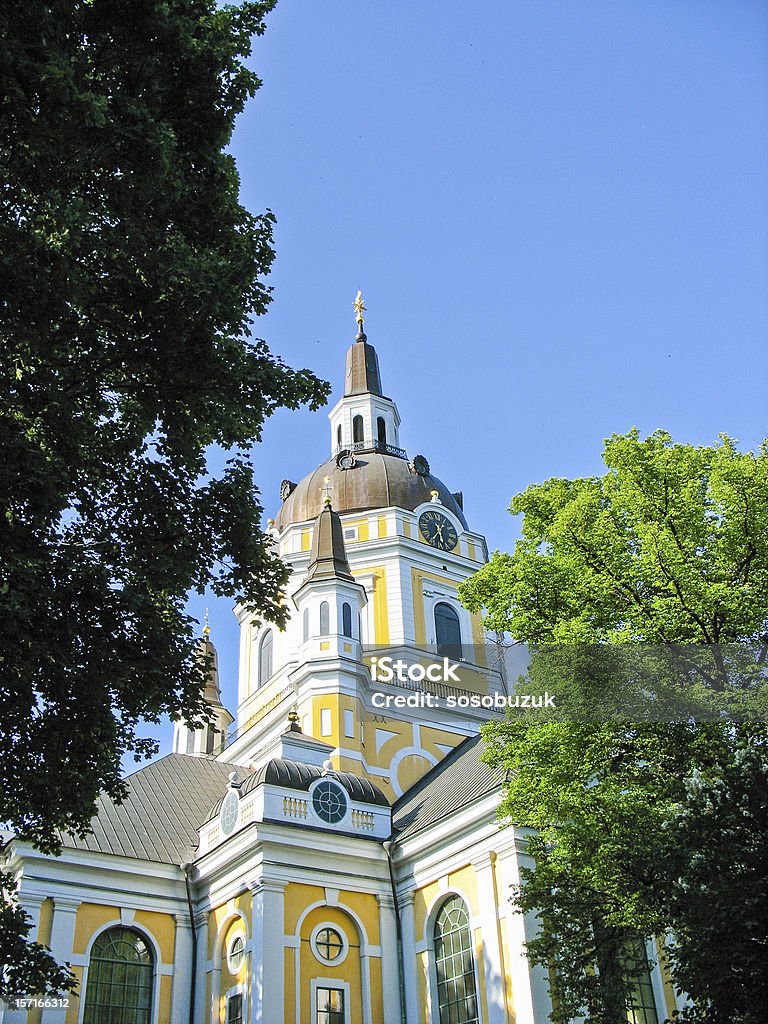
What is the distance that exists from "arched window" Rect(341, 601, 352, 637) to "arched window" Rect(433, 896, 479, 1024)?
9.22 meters

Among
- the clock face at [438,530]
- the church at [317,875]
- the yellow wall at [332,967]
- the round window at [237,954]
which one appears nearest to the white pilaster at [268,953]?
the church at [317,875]

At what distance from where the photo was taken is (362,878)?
2206 centimetres

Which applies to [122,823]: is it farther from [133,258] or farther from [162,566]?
[133,258]

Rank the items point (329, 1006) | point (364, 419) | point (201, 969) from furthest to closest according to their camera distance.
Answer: point (364, 419) → point (201, 969) → point (329, 1006)

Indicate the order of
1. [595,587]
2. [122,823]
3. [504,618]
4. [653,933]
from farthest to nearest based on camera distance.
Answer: [122,823] < [504,618] < [595,587] < [653,933]

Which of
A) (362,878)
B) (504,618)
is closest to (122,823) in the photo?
(362,878)

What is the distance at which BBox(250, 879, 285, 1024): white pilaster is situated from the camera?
1923 centimetres

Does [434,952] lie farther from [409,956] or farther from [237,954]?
[237,954]

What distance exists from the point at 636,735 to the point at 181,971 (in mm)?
13569

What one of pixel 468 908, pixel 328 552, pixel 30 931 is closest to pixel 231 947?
pixel 30 931

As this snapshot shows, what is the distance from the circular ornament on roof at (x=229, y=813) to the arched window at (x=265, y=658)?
28.7 feet

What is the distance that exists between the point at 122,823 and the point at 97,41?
752 inches

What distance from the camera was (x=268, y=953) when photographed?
19812 millimetres

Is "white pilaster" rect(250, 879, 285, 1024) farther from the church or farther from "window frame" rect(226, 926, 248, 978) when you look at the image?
"window frame" rect(226, 926, 248, 978)
